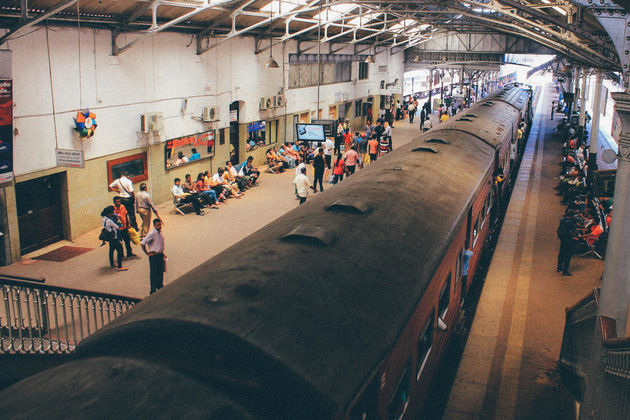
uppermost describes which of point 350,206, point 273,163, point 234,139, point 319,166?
point 350,206

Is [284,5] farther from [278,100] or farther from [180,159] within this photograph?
[180,159]

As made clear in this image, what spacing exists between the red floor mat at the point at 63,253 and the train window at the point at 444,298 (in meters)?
8.70

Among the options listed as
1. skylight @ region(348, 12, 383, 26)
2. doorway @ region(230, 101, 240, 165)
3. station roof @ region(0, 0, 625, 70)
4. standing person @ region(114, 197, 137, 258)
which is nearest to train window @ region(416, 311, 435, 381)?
station roof @ region(0, 0, 625, 70)

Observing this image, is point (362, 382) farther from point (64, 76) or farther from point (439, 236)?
point (64, 76)

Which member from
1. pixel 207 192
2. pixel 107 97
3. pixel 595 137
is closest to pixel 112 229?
pixel 107 97

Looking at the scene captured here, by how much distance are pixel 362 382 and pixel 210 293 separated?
1167 mm

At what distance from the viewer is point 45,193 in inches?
503

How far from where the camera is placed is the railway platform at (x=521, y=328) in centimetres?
706

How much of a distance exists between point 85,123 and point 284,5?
9.05 meters

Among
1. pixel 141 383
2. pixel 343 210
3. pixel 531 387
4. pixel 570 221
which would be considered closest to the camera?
pixel 141 383

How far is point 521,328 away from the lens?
29.8ft

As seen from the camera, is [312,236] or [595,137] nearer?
[312,236]

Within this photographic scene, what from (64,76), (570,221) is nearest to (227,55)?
(64,76)

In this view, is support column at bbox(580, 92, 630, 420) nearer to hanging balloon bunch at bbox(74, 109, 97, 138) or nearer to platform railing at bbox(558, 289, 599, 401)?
platform railing at bbox(558, 289, 599, 401)
